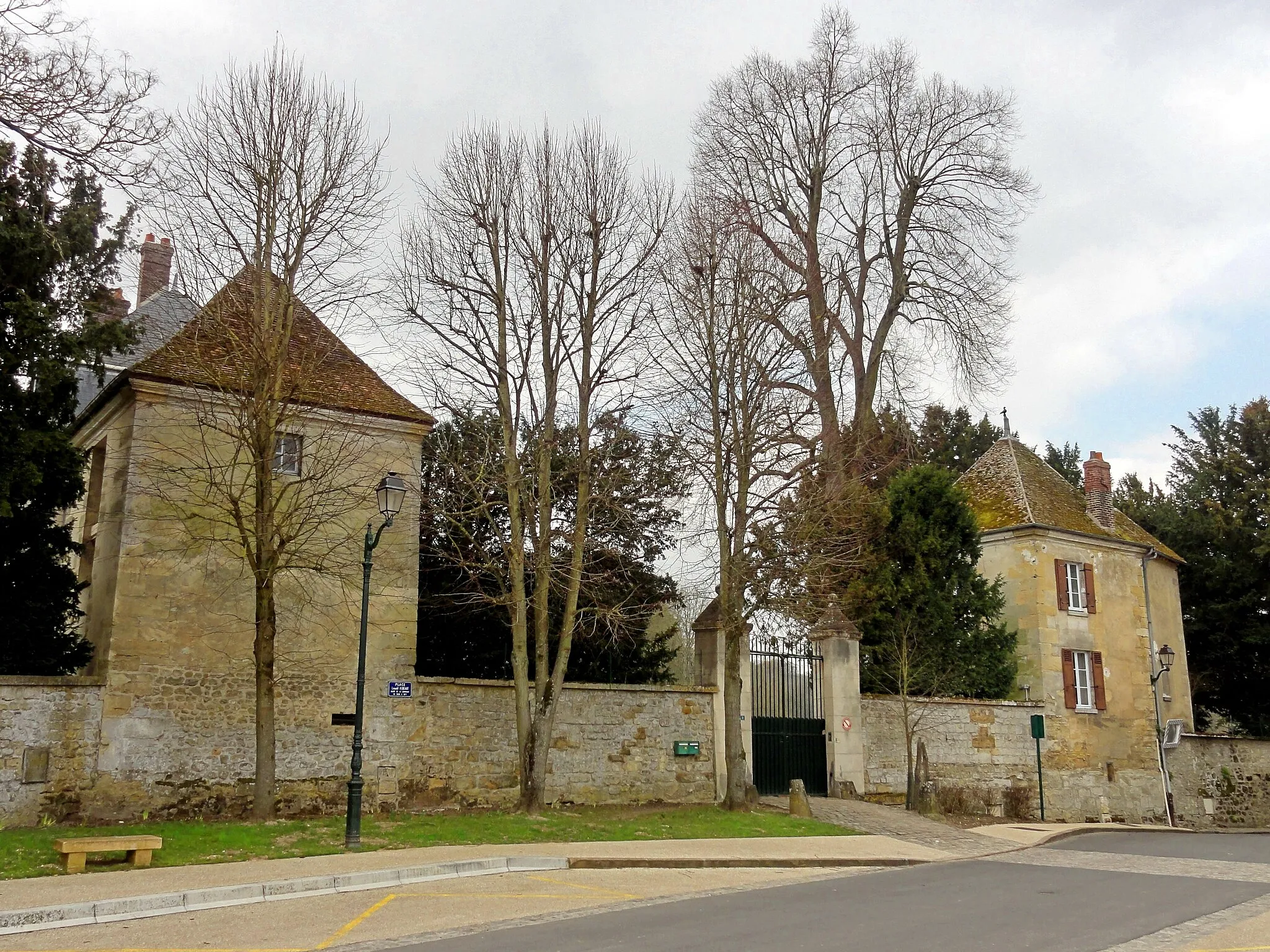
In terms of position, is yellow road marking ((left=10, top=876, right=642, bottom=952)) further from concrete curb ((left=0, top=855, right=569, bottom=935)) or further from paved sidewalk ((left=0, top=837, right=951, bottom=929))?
paved sidewalk ((left=0, top=837, right=951, bottom=929))

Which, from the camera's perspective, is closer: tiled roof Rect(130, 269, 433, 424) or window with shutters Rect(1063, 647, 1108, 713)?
tiled roof Rect(130, 269, 433, 424)

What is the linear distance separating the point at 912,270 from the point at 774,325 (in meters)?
10.1

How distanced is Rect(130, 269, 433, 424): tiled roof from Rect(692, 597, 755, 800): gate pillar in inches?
258

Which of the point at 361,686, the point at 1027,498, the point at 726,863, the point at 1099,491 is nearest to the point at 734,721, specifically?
the point at 726,863

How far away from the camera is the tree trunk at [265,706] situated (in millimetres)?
14664

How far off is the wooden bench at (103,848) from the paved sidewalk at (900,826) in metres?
10.8

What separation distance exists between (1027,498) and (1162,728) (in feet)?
23.9

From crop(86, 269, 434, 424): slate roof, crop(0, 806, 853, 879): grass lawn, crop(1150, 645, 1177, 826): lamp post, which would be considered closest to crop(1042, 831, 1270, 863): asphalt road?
crop(0, 806, 853, 879): grass lawn

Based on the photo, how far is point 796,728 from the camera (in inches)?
819

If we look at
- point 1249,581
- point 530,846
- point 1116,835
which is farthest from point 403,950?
point 1249,581

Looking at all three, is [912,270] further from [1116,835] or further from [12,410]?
[12,410]

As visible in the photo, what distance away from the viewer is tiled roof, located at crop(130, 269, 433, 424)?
1595cm

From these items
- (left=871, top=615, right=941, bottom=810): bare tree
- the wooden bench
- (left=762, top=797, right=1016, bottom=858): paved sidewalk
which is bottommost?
(left=762, top=797, right=1016, bottom=858): paved sidewalk

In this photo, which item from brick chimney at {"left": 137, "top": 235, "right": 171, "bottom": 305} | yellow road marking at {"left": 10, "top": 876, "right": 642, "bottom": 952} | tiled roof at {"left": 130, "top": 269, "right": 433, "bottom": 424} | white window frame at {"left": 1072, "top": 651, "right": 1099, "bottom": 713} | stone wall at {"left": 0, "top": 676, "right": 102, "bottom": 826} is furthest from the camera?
white window frame at {"left": 1072, "top": 651, "right": 1099, "bottom": 713}
